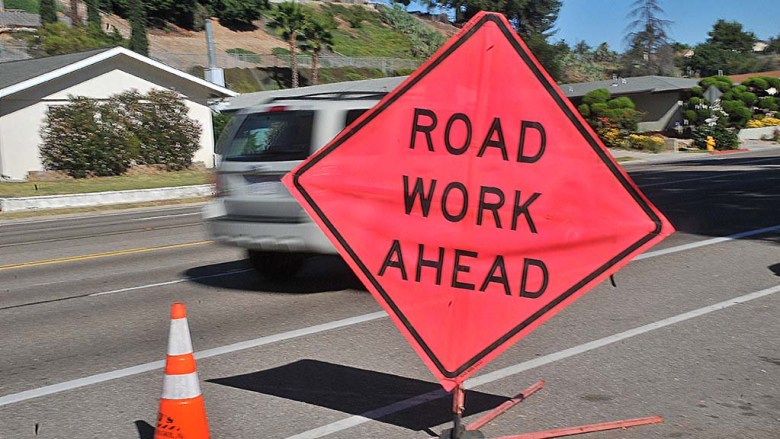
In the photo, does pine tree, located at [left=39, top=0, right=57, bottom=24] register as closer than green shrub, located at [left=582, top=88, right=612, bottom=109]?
No

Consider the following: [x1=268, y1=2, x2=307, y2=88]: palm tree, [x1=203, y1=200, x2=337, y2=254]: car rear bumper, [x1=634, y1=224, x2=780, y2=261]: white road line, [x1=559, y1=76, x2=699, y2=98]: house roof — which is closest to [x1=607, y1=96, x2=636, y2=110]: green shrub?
[x1=559, y1=76, x2=699, y2=98]: house roof

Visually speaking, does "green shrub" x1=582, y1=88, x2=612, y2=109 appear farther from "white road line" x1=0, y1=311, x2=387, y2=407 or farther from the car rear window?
"white road line" x1=0, y1=311, x2=387, y2=407

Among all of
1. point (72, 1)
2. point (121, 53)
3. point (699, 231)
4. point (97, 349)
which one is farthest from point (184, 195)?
point (72, 1)

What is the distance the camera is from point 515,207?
15.6 ft

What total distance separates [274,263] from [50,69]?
79.8 feet

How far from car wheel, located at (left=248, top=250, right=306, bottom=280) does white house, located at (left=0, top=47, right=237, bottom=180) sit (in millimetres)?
22323

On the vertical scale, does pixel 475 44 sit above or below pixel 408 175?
above

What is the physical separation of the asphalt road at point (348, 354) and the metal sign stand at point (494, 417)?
2.2 inches

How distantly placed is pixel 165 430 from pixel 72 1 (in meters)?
69.2

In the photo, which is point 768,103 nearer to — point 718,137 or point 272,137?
point 718,137

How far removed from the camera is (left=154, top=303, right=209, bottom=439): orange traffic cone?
4.89 m

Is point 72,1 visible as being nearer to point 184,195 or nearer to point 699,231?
point 184,195

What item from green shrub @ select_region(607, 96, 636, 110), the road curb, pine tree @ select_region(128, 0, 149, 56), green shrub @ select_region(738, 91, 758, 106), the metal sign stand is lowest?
the road curb

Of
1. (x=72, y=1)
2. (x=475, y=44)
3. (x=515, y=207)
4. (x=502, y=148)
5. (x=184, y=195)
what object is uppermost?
(x=72, y=1)
